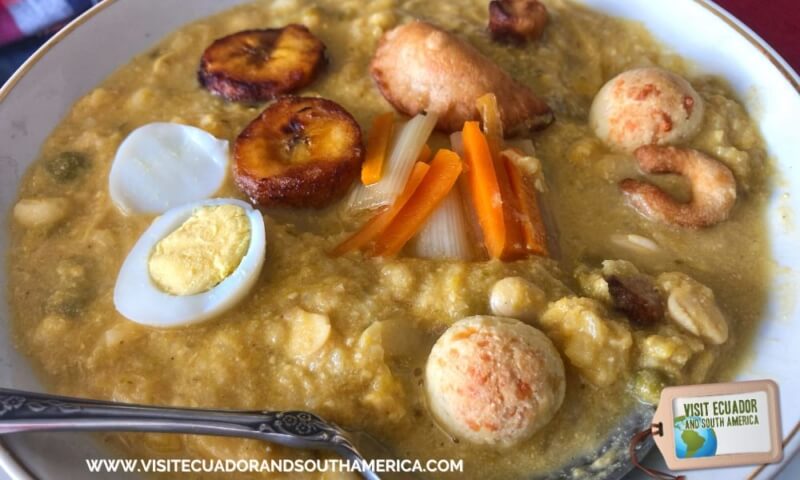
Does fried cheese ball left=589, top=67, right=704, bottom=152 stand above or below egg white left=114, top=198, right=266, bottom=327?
above

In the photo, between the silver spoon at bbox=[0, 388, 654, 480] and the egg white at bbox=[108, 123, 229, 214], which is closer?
the silver spoon at bbox=[0, 388, 654, 480]

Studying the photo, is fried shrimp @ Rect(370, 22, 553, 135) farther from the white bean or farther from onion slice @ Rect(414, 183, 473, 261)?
the white bean

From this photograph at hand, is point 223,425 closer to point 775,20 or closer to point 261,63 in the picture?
point 261,63

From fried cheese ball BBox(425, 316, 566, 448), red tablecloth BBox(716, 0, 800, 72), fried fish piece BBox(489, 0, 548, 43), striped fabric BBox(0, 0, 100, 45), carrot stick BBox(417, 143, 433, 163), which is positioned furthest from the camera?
red tablecloth BBox(716, 0, 800, 72)

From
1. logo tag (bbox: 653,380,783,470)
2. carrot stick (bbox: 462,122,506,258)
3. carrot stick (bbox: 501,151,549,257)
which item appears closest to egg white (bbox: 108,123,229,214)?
carrot stick (bbox: 462,122,506,258)

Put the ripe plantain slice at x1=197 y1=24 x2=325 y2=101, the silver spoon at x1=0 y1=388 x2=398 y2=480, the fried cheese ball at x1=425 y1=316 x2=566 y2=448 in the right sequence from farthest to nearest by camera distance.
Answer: the ripe plantain slice at x1=197 y1=24 x2=325 y2=101 < the fried cheese ball at x1=425 y1=316 x2=566 y2=448 < the silver spoon at x1=0 y1=388 x2=398 y2=480

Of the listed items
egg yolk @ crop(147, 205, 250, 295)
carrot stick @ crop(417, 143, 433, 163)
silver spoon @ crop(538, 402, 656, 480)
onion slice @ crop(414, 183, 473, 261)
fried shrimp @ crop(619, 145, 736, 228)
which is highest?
fried shrimp @ crop(619, 145, 736, 228)

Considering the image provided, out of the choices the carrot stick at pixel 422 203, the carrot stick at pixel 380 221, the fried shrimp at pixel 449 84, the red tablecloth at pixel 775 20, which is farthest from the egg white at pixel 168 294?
the red tablecloth at pixel 775 20
